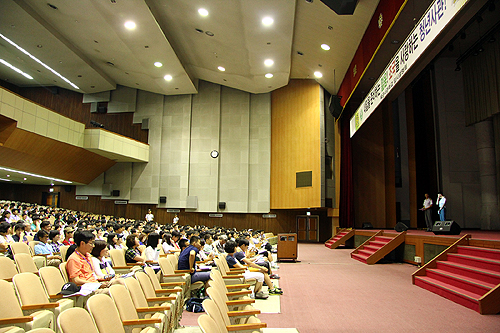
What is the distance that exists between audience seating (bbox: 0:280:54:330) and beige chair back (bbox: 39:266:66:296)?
40 centimetres

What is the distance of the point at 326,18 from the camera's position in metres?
9.76

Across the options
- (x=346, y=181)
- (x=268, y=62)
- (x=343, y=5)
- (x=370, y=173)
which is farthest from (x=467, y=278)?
(x=268, y=62)

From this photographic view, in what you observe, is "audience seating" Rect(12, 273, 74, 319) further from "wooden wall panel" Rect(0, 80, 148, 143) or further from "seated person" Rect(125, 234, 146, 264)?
"wooden wall panel" Rect(0, 80, 148, 143)

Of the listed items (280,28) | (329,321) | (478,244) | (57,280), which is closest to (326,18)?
(280,28)

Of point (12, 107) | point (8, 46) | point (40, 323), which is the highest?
point (8, 46)

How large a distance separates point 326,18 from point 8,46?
13.3 m

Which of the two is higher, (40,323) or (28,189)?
(28,189)

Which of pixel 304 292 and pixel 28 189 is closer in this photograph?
pixel 304 292

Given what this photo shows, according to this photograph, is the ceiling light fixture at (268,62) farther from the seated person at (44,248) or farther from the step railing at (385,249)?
the seated person at (44,248)

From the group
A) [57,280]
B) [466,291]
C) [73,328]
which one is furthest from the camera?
[466,291]

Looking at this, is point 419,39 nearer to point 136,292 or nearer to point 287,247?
point 136,292

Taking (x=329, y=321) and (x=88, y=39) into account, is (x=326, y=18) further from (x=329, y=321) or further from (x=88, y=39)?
(x=88, y=39)

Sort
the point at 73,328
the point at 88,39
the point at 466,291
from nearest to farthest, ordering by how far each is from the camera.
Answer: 1. the point at 73,328
2. the point at 466,291
3. the point at 88,39

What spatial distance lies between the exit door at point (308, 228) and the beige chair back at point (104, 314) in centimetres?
1573
